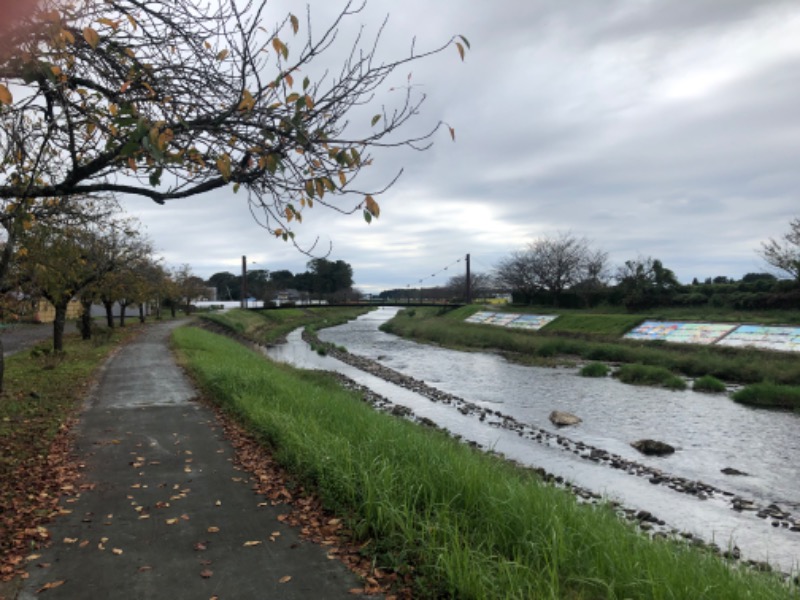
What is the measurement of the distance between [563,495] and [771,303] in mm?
32575

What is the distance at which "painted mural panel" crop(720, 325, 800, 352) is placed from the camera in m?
24.5

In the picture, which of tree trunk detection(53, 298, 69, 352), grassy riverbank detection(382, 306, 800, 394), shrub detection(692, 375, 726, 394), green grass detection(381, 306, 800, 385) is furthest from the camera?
grassy riverbank detection(382, 306, 800, 394)

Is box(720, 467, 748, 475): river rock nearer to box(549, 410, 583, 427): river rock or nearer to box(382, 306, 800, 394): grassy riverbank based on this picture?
box(549, 410, 583, 427): river rock

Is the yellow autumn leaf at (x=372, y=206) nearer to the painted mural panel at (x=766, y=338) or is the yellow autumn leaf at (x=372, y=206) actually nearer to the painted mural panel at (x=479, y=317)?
the painted mural panel at (x=766, y=338)

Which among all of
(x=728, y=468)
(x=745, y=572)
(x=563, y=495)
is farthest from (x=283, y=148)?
(x=728, y=468)

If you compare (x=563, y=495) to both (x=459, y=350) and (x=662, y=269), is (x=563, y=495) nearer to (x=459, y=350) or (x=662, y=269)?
(x=459, y=350)

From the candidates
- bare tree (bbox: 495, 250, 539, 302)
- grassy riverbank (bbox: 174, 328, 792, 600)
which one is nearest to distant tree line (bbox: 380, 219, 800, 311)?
bare tree (bbox: 495, 250, 539, 302)

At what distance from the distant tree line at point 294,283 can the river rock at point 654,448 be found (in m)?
78.5

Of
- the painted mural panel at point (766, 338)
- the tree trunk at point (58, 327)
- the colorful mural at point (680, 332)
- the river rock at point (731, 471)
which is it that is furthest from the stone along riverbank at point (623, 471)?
the colorful mural at point (680, 332)

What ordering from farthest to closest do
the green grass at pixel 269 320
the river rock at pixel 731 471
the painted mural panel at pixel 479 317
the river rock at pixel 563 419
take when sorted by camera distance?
the painted mural panel at pixel 479 317 → the green grass at pixel 269 320 → the river rock at pixel 563 419 → the river rock at pixel 731 471

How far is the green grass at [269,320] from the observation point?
47.6m

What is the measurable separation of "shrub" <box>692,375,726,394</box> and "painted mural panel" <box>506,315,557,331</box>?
74.5 ft

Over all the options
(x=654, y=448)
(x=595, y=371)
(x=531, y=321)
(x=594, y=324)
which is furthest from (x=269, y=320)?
(x=654, y=448)

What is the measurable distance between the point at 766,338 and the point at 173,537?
92.9 feet
